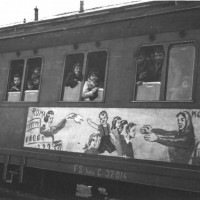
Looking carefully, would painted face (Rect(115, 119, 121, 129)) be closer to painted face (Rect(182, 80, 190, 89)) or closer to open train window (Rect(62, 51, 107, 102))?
open train window (Rect(62, 51, 107, 102))

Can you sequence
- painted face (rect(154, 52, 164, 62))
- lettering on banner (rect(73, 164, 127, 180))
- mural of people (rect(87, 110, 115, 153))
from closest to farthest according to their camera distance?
painted face (rect(154, 52, 164, 62)), lettering on banner (rect(73, 164, 127, 180)), mural of people (rect(87, 110, 115, 153))

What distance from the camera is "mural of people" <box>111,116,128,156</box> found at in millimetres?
6449

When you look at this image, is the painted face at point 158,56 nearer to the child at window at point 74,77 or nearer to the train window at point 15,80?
the child at window at point 74,77

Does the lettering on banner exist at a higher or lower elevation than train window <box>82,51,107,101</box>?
lower

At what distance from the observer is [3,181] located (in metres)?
9.10

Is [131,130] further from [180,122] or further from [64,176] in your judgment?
[64,176]

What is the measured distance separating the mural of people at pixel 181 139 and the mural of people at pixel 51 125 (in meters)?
1.73

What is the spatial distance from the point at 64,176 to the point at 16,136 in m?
1.22

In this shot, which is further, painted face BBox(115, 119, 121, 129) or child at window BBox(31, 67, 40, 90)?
child at window BBox(31, 67, 40, 90)

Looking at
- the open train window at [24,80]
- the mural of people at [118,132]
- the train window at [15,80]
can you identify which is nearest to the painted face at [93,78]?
the mural of people at [118,132]

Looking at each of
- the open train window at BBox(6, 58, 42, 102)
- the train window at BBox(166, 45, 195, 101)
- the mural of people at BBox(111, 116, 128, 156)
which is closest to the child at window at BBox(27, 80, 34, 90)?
the open train window at BBox(6, 58, 42, 102)

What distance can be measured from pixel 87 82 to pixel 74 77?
0.35m

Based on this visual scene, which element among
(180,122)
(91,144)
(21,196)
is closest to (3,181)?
(21,196)

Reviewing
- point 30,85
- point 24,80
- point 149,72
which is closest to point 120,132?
point 149,72
